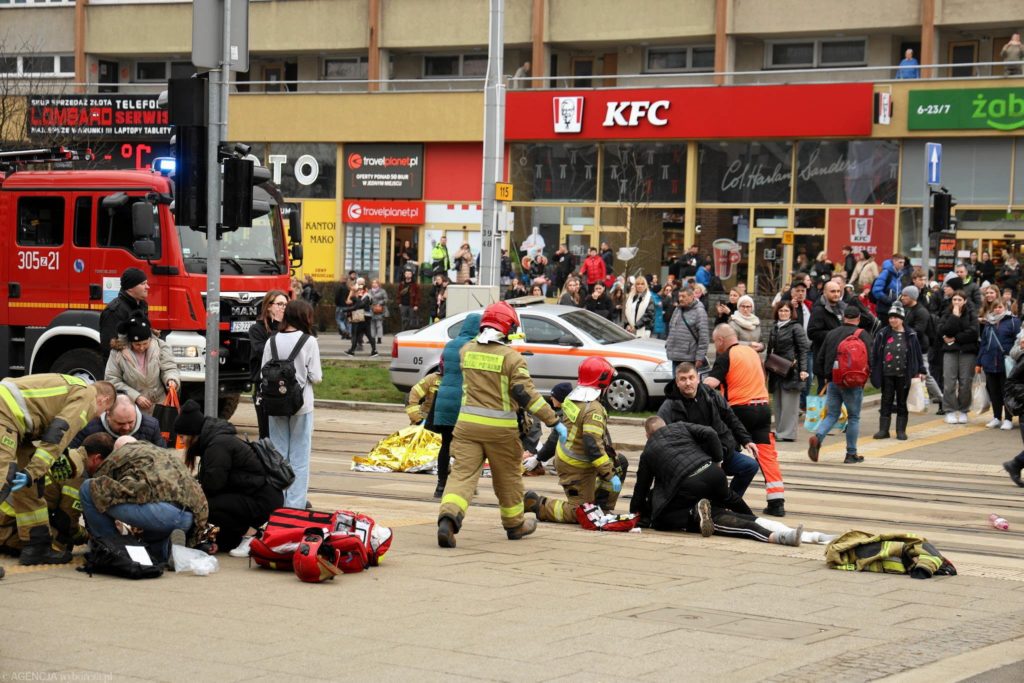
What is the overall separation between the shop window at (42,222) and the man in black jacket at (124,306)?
4.86 meters

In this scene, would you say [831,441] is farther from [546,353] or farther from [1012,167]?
[1012,167]

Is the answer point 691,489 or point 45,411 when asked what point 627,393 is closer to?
point 691,489

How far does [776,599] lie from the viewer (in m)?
9.22

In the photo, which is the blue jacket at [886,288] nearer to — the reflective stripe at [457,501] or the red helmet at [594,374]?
the red helmet at [594,374]

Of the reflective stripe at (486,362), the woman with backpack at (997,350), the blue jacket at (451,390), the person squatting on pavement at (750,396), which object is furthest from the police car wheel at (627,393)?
the reflective stripe at (486,362)

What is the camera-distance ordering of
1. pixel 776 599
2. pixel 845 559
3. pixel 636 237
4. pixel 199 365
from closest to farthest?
1. pixel 776 599
2. pixel 845 559
3. pixel 199 365
4. pixel 636 237

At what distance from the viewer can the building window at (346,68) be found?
45781 mm

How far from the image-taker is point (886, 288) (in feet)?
86.2

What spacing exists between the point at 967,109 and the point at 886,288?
10880mm

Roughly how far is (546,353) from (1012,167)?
60.4 ft

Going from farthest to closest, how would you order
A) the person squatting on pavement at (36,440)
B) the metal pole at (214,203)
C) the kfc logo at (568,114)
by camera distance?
1. the kfc logo at (568,114)
2. the metal pole at (214,203)
3. the person squatting on pavement at (36,440)

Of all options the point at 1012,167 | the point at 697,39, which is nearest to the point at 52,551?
the point at 1012,167

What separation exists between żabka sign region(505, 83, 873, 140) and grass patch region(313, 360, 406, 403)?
13.9 m

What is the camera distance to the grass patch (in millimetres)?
23109
